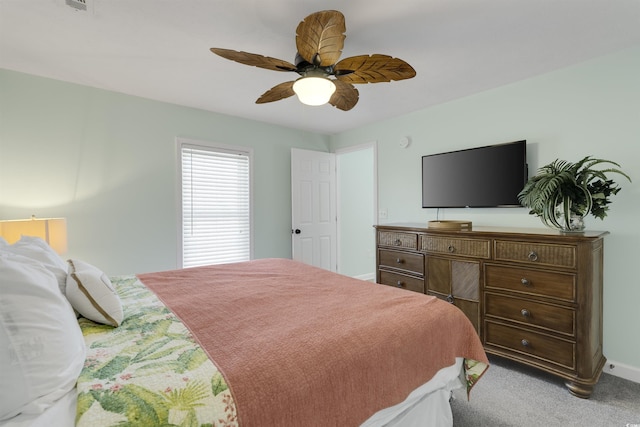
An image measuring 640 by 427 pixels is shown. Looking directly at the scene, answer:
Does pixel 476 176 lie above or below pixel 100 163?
below

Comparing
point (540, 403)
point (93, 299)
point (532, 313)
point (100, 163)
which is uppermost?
point (100, 163)

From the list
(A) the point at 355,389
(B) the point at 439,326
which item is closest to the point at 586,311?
(B) the point at 439,326

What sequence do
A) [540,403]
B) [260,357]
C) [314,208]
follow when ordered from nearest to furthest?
1. [260,357]
2. [540,403]
3. [314,208]

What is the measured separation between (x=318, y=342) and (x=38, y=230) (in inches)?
96.1

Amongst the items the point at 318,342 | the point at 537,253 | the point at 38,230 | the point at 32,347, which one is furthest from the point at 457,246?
the point at 38,230

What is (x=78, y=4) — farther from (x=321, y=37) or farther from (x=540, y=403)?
(x=540, y=403)

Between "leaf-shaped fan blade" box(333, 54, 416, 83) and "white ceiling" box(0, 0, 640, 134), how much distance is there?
31 cm

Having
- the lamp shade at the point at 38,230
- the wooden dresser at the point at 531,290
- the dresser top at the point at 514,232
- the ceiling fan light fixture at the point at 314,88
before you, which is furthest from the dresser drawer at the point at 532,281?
the lamp shade at the point at 38,230

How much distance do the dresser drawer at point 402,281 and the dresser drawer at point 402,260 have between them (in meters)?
0.08

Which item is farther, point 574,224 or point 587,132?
point 587,132

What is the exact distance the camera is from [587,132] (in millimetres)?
2387

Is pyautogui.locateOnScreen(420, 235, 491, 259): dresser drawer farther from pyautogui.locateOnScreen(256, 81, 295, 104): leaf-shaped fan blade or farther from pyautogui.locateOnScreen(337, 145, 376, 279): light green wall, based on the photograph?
pyautogui.locateOnScreen(337, 145, 376, 279): light green wall

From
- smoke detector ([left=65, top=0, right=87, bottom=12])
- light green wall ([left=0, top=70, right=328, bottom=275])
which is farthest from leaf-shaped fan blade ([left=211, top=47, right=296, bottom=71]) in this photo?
light green wall ([left=0, top=70, right=328, bottom=275])

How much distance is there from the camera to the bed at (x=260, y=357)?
0.81 m
